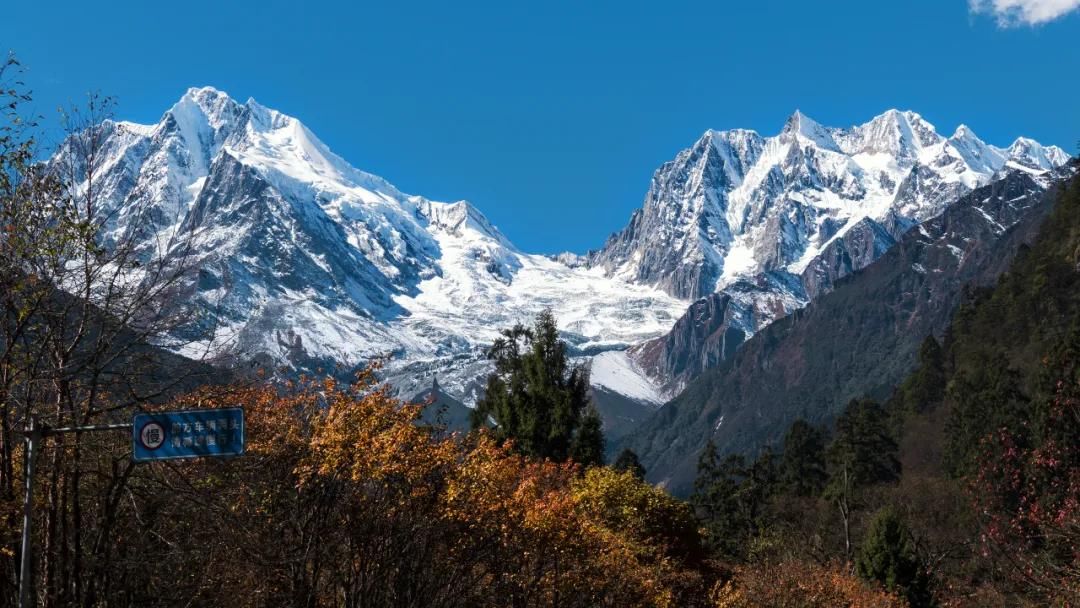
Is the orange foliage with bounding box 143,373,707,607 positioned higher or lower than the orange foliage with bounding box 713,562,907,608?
higher

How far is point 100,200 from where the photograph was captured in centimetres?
2067

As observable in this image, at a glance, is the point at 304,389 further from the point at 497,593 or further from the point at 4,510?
the point at 4,510

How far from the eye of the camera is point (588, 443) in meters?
50.9

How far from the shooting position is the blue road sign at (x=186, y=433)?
12945 millimetres

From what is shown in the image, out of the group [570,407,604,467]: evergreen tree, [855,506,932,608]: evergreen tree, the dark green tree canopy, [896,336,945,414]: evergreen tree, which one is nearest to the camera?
[855,506,932,608]: evergreen tree

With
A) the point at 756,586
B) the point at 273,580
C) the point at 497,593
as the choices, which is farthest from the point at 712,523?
the point at 273,580

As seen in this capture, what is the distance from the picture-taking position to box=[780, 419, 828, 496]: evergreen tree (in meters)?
102

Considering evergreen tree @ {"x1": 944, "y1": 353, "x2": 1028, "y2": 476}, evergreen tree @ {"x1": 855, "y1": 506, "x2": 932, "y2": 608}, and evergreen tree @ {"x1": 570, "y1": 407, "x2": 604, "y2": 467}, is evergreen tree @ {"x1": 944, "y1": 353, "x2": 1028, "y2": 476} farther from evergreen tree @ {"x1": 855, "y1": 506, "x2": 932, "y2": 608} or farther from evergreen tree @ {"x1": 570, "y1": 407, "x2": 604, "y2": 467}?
evergreen tree @ {"x1": 570, "y1": 407, "x2": 604, "y2": 467}

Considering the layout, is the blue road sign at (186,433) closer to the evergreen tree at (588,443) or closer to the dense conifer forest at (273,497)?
the dense conifer forest at (273,497)

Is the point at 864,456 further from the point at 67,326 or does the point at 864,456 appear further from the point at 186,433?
the point at 186,433

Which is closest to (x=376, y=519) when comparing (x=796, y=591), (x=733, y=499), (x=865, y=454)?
(x=796, y=591)

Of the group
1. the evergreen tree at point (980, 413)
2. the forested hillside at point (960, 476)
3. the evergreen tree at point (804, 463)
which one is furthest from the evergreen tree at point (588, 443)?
the evergreen tree at point (804, 463)

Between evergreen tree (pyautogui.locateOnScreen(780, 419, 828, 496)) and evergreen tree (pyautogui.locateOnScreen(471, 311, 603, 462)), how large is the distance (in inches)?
2126

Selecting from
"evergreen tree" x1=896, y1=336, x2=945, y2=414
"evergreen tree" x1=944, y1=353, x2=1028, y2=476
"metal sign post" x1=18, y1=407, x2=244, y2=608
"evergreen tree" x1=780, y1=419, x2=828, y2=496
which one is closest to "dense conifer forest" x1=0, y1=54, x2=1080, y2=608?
"metal sign post" x1=18, y1=407, x2=244, y2=608
